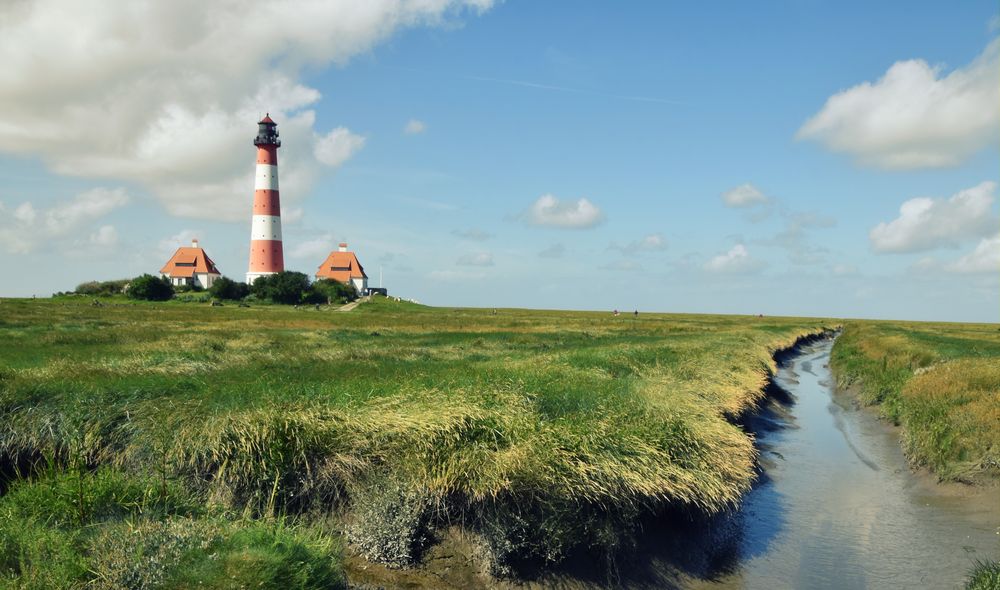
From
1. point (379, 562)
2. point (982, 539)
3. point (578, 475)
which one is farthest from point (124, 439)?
point (982, 539)

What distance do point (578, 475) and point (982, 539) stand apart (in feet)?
27.7

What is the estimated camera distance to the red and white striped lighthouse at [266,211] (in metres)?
85.3

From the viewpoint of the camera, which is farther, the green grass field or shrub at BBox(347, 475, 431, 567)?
shrub at BBox(347, 475, 431, 567)

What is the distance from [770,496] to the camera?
15594mm

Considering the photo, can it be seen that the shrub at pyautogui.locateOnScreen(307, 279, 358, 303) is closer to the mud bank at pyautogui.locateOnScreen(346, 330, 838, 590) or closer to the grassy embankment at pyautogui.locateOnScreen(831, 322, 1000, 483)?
the grassy embankment at pyautogui.locateOnScreen(831, 322, 1000, 483)

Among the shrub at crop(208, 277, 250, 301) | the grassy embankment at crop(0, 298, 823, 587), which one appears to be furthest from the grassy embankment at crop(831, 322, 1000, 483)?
the shrub at crop(208, 277, 250, 301)

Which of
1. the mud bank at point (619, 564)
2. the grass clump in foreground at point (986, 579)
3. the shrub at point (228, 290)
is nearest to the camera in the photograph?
the grass clump in foreground at point (986, 579)

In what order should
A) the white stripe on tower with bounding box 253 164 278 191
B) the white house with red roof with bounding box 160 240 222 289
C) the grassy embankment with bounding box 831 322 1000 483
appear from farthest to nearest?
the white house with red roof with bounding box 160 240 222 289 → the white stripe on tower with bounding box 253 164 278 191 → the grassy embankment with bounding box 831 322 1000 483

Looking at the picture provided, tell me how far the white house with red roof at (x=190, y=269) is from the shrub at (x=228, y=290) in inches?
900

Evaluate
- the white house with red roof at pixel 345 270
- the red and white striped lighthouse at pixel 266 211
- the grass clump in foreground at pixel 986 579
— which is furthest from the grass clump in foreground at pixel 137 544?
the white house with red roof at pixel 345 270

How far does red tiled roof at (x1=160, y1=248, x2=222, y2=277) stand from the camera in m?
115

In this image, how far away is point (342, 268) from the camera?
119688mm

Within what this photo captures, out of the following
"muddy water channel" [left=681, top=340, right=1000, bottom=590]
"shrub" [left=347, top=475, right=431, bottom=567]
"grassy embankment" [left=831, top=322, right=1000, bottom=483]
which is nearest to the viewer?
"shrub" [left=347, top=475, right=431, bottom=567]

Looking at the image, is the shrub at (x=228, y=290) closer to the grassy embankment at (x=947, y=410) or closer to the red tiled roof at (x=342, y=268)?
the red tiled roof at (x=342, y=268)
